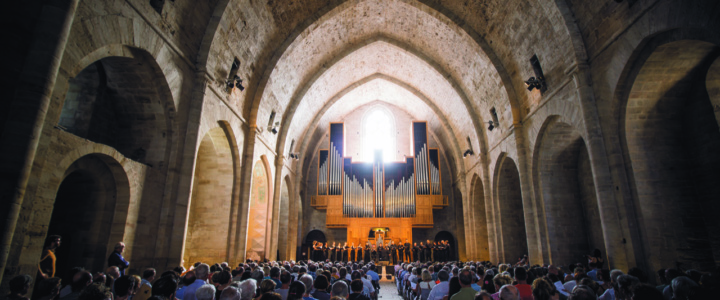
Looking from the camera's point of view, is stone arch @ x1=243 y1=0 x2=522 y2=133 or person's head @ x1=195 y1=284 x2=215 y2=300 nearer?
person's head @ x1=195 y1=284 x2=215 y2=300

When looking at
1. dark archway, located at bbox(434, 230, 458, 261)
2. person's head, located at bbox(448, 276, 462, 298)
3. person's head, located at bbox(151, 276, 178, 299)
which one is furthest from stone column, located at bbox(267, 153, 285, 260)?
person's head, located at bbox(151, 276, 178, 299)

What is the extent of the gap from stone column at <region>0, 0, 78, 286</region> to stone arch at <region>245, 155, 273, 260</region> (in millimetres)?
9467

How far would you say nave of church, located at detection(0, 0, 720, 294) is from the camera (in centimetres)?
581

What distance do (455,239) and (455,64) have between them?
11842 mm

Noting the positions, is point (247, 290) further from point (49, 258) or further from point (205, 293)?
point (49, 258)

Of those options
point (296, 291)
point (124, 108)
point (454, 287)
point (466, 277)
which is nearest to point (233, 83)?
point (124, 108)

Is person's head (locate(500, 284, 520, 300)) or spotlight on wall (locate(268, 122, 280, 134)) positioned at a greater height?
spotlight on wall (locate(268, 122, 280, 134))

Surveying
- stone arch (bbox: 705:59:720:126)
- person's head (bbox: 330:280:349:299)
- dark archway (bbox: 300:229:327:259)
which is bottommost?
person's head (bbox: 330:280:349:299)

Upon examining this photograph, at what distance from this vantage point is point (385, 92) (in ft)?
75.1

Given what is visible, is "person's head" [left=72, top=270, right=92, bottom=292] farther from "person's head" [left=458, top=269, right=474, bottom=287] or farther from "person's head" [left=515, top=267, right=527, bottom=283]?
"person's head" [left=515, top=267, right=527, bottom=283]

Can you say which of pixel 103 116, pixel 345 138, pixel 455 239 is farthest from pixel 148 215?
pixel 455 239

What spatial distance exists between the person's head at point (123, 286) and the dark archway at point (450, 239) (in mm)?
21171

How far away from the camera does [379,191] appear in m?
21.9

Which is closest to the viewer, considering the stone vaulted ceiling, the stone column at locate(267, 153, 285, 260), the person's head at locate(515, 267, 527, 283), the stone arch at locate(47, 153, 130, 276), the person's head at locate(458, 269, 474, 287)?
the person's head at locate(458, 269, 474, 287)
